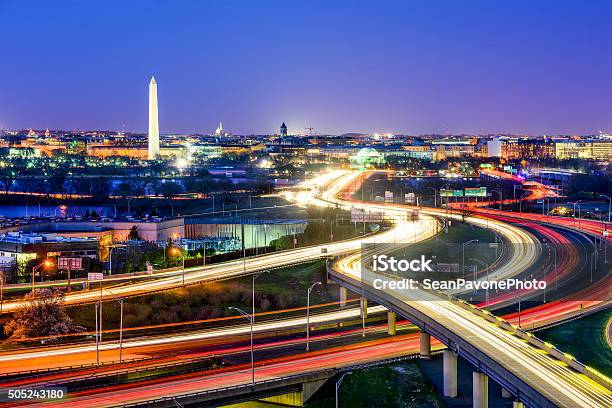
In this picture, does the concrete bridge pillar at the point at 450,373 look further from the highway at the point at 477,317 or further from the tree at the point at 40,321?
the tree at the point at 40,321

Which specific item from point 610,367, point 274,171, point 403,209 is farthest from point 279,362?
point 274,171

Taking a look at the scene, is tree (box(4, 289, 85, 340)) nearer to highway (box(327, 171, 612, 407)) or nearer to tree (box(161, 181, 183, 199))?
highway (box(327, 171, 612, 407))

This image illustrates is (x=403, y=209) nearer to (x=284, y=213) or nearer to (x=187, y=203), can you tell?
(x=284, y=213)

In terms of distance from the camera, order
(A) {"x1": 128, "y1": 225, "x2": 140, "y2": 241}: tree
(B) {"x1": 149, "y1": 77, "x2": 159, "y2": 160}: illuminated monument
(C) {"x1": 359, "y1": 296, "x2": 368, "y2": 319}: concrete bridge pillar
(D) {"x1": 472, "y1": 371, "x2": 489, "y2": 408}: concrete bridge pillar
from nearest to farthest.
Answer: (D) {"x1": 472, "y1": 371, "x2": 489, "y2": 408}: concrete bridge pillar
(C) {"x1": 359, "y1": 296, "x2": 368, "y2": 319}: concrete bridge pillar
(A) {"x1": 128, "y1": 225, "x2": 140, "y2": 241}: tree
(B) {"x1": 149, "y1": 77, "x2": 159, "y2": 160}: illuminated monument

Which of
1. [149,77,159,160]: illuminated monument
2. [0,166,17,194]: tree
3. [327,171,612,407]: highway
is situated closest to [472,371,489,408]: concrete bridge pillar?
[327,171,612,407]: highway

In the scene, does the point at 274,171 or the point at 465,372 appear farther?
the point at 274,171

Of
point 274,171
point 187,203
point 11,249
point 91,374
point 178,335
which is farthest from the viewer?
point 274,171

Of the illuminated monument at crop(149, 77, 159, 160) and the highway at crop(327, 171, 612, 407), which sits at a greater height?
the illuminated monument at crop(149, 77, 159, 160)
